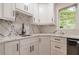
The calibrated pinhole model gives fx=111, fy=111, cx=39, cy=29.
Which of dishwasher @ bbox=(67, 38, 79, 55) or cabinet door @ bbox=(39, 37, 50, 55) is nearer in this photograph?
dishwasher @ bbox=(67, 38, 79, 55)

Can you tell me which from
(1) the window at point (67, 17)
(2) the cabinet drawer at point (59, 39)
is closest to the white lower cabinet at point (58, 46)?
A: (2) the cabinet drawer at point (59, 39)

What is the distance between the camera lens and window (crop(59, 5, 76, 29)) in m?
3.70

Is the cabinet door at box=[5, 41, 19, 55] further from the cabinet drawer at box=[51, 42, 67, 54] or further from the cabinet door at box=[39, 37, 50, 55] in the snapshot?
the cabinet door at box=[39, 37, 50, 55]

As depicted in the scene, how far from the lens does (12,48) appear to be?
1819 mm

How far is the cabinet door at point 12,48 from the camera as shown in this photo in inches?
65.4

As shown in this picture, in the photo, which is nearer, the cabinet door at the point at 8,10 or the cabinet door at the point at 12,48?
the cabinet door at the point at 12,48

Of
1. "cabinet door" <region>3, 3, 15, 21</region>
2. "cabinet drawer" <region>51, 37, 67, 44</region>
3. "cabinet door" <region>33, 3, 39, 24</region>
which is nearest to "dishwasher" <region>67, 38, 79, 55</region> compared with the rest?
"cabinet drawer" <region>51, 37, 67, 44</region>

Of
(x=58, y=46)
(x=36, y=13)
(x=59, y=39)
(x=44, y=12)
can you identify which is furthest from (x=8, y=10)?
(x=44, y=12)

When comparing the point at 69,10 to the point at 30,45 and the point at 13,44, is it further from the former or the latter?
the point at 13,44

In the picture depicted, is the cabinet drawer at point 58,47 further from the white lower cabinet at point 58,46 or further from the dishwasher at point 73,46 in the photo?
the dishwasher at point 73,46

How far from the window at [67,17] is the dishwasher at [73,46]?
1.23 meters

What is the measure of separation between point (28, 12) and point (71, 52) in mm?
1624

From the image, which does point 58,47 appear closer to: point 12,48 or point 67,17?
point 67,17

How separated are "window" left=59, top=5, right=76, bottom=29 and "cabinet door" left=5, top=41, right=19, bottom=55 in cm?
224
